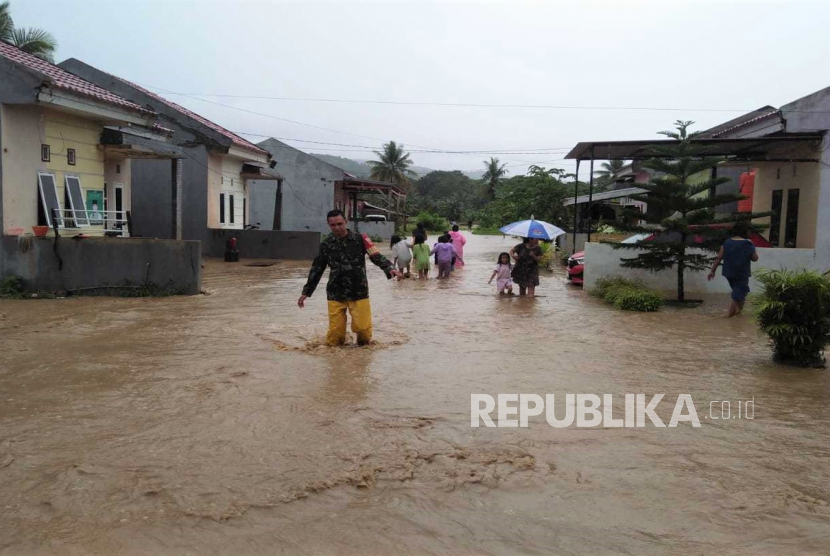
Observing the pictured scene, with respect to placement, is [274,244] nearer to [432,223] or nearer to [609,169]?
[432,223]

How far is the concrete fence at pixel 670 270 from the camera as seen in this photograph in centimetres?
1543

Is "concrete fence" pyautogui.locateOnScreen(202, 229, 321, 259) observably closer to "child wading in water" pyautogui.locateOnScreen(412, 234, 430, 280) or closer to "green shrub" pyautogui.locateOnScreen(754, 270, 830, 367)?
"child wading in water" pyautogui.locateOnScreen(412, 234, 430, 280)

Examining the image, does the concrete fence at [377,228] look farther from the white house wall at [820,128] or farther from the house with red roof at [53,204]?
the white house wall at [820,128]

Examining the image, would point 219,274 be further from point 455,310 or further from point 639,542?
point 639,542

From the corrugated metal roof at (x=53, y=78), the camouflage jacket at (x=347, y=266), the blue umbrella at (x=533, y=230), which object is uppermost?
the corrugated metal roof at (x=53, y=78)

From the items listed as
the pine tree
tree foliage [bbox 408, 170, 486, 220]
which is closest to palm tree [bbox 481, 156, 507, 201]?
tree foliage [bbox 408, 170, 486, 220]

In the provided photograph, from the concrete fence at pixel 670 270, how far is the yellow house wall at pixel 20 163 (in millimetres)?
11970

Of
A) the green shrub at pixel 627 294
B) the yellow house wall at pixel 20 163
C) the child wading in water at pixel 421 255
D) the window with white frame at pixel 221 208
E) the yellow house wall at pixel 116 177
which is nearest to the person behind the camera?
the yellow house wall at pixel 20 163

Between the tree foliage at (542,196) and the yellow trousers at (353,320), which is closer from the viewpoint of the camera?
the yellow trousers at (353,320)

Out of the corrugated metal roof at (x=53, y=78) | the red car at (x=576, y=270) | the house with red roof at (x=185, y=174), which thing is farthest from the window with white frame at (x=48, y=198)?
the red car at (x=576, y=270)

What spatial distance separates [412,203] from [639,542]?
8145cm

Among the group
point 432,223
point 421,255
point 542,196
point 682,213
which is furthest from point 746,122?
point 432,223

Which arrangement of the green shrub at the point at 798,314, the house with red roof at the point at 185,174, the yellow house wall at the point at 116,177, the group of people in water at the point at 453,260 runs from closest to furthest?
the green shrub at the point at 798,314, the group of people in water at the point at 453,260, the yellow house wall at the point at 116,177, the house with red roof at the point at 185,174

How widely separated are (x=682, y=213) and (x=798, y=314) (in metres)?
6.34
